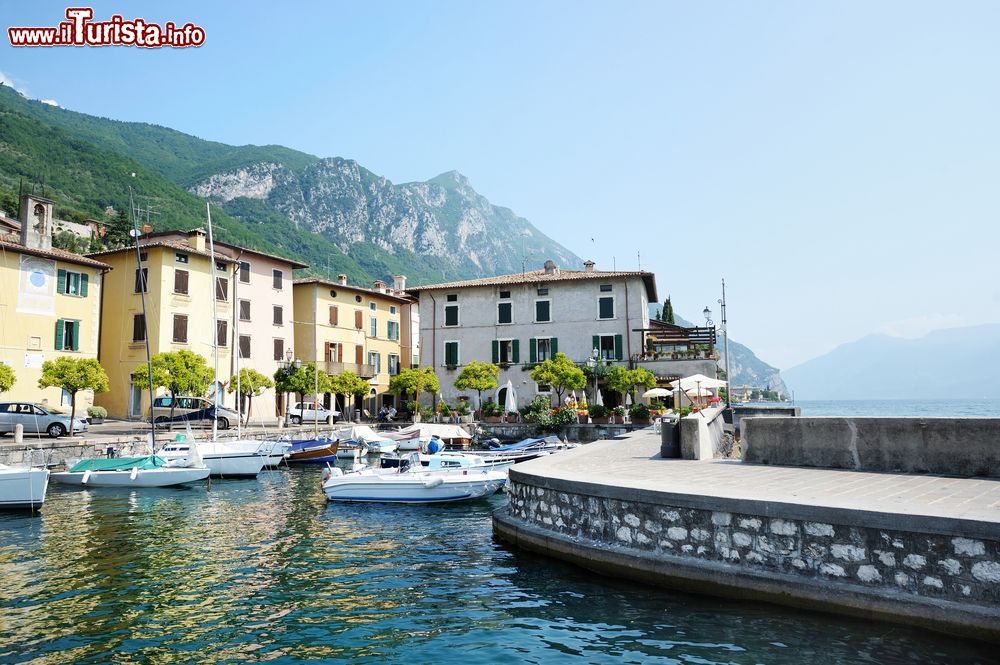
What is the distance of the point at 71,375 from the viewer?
94.7ft

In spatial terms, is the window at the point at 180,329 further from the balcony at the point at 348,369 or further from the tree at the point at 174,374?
the balcony at the point at 348,369

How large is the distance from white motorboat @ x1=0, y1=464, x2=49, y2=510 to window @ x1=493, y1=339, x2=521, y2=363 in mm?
33812

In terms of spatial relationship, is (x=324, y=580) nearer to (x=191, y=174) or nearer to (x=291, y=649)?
(x=291, y=649)

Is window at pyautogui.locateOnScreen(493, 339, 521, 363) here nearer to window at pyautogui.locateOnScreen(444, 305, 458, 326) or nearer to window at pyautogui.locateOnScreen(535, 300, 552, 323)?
window at pyautogui.locateOnScreen(535, 300, 552, 323)

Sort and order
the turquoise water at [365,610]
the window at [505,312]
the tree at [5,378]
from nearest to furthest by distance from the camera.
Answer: the turquoise water at [365,610] → the tree at [5,378] → the window at [505,312]

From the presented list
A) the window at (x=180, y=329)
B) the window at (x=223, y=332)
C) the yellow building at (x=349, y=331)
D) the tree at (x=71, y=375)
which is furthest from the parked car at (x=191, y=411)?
the yellow building at (x=349, y=331)

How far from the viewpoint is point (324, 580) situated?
10.2m

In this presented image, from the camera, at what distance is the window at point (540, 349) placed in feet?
156

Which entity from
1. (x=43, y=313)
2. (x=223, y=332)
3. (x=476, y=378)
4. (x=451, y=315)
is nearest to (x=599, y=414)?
(x=476, y=378)

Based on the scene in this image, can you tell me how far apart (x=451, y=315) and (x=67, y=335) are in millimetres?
24803

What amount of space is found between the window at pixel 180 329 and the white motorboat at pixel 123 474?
63.9ft

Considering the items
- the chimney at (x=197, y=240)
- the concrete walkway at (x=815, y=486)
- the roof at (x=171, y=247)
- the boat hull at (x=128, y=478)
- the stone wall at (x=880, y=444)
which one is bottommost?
the boat hull at (x=128, y=478)

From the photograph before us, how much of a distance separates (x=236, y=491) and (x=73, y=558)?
10487 mm

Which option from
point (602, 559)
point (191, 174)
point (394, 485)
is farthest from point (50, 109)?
point (602, 559)
